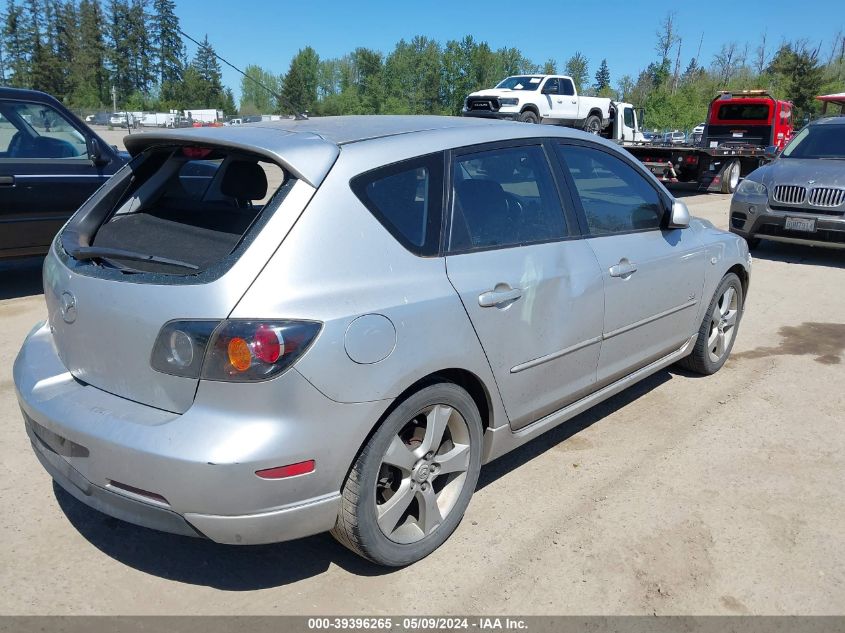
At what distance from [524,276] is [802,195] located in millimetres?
7105

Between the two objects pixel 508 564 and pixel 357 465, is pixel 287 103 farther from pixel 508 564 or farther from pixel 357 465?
pixel 508 564

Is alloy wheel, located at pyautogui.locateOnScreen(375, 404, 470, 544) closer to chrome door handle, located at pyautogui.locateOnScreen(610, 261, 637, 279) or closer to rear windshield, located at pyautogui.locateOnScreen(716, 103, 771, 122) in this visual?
chrome door handle, located at pyautogui.locateOnScreen(610, 261, 637, 279)

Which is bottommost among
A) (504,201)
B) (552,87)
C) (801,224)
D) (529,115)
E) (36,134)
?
(801,224)

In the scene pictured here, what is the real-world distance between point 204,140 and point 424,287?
1.06 meters

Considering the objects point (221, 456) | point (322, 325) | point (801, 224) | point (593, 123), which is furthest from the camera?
point (593, 123)

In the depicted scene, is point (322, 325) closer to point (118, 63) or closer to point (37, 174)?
point (37, 174)

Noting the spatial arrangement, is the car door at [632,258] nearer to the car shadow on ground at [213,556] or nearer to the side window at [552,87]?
the car shadow on ground at [213,556]

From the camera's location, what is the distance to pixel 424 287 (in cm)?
273

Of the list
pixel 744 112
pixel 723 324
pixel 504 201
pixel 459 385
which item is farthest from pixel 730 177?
pixel 459 385

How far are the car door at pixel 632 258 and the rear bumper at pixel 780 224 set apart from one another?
16.6ft

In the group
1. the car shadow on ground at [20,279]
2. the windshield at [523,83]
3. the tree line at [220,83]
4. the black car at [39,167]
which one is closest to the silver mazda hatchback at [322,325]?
the black car at [39,167]

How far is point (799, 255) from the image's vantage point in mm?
9875

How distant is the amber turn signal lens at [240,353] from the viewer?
7.59 ft

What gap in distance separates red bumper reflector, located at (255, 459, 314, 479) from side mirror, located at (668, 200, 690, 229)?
107 inches
